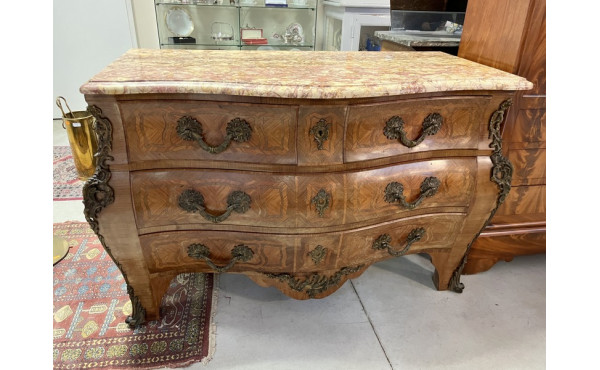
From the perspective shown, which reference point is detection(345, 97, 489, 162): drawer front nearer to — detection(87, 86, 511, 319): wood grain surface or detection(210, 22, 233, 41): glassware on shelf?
detection(87, 86, 511, 319): wood grain surface

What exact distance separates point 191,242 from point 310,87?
2.12 ft

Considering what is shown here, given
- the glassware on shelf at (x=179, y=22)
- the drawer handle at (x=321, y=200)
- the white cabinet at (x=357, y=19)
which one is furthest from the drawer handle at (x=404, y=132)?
the glassware on shelf at (x=179, y=22)

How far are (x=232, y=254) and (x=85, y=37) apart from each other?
121 inches

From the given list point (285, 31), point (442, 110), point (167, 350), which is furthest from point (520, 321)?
point (285, 31)

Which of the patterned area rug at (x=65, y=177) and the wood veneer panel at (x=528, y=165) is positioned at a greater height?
the wood veneer panel at (x=528, y=165)

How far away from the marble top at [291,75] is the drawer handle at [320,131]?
0.12 m

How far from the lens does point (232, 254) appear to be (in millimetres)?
1284

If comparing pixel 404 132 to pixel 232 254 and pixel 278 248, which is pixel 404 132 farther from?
pixel 232 254

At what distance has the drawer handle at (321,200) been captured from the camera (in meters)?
1.18

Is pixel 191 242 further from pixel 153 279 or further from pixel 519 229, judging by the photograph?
pixel 519 229

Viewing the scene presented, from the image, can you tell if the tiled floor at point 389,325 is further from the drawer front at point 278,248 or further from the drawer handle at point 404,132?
the drawer handle at point 404,132

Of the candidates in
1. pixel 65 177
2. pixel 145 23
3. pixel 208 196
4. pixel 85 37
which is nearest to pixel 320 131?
pixel 208 196

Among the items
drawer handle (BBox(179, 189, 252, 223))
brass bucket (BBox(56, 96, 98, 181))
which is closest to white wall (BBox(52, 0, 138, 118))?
brass bucket (BBox(56, 96, 98, 181))

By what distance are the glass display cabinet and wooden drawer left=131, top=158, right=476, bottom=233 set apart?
2.38m
